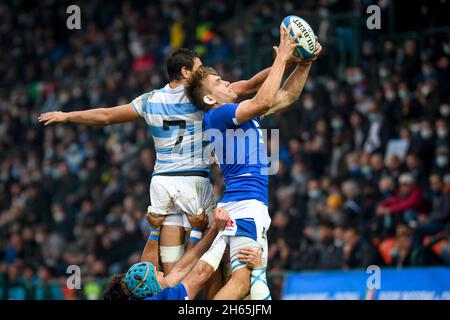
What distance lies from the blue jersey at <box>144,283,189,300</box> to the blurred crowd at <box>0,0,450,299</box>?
591cm

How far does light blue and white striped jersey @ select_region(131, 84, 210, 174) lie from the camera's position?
8.49 metres

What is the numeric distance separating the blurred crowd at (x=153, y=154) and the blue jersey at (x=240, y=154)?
5350 mm

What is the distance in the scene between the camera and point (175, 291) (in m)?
7.58

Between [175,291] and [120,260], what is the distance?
10.9m

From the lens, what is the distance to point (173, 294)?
754cm

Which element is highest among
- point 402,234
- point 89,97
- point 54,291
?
point 89,97

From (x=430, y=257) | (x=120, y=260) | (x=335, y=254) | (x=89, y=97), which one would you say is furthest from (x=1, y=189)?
(x=430, y=257)

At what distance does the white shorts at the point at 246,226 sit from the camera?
7941mm

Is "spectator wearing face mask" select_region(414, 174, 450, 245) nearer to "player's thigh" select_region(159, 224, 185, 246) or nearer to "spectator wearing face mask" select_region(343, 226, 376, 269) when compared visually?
"spectator wearing face mask" select_region(343, 226, 376, 269)

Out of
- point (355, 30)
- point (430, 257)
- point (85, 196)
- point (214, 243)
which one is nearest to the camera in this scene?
point (214, 243)

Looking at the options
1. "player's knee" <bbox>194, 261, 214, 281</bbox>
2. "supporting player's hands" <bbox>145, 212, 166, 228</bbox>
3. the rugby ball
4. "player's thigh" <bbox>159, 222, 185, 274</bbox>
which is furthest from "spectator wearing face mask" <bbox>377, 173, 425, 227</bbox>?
"player's knee" <bbox>194, 261, 214, 281</bbox>

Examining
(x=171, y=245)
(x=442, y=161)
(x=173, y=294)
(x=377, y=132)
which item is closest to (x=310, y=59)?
(x=171, y=245)
